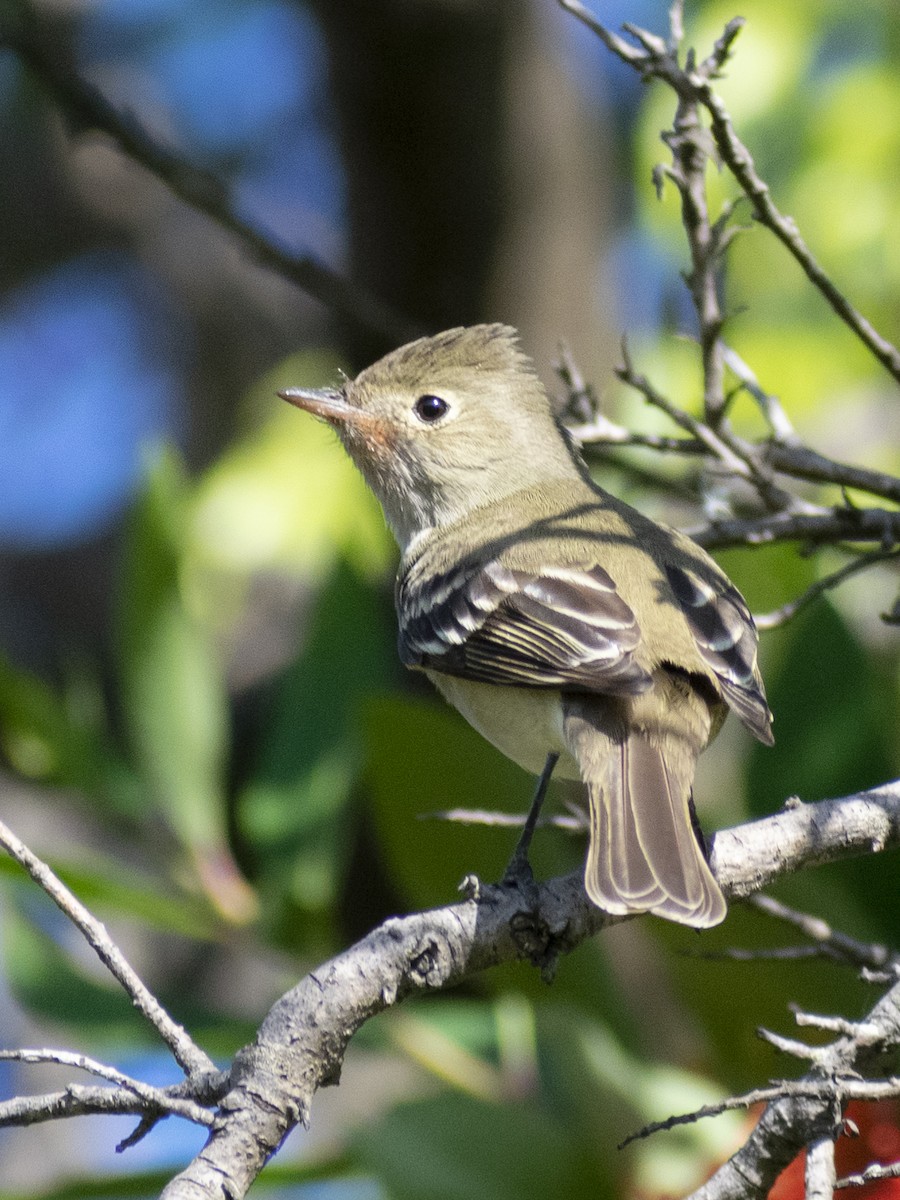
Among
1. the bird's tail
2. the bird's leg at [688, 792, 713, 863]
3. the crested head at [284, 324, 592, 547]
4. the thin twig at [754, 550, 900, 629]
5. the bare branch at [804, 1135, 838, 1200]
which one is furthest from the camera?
the crested head at [284, 324, 592, 547]

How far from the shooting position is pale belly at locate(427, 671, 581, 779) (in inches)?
132

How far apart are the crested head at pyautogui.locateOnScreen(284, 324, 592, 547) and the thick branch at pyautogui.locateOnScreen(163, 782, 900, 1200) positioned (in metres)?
1.85

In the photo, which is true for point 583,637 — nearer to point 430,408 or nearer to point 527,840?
point 527,840

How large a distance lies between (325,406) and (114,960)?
2.60 meters

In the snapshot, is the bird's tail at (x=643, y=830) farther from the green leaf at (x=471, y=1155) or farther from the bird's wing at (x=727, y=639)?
the green leaf at (x=471, y=1155)

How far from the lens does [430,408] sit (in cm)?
461

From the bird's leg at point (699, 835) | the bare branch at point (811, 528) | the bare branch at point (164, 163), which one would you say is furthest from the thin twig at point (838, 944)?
the bare branch at point (164, 163)

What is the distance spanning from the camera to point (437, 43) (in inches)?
257

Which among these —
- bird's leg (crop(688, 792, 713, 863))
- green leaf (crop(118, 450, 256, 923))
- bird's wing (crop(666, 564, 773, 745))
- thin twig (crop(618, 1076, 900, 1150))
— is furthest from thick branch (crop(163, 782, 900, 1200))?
green leaf (crop(118, 450, 256, 923))

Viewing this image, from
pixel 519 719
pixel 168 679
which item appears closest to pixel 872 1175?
pixel 519 719

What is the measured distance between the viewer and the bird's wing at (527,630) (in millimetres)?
3111

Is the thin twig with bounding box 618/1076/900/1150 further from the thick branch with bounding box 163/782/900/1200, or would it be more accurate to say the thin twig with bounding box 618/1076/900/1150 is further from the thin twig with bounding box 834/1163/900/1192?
the thick branch with bounding box 163/782/900/1200

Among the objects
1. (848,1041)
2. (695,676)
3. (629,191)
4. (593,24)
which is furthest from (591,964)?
(629,191)

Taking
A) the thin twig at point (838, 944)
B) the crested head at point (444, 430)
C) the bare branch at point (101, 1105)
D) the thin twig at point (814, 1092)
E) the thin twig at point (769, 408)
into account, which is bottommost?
the thin twig at point (814, 1092)
